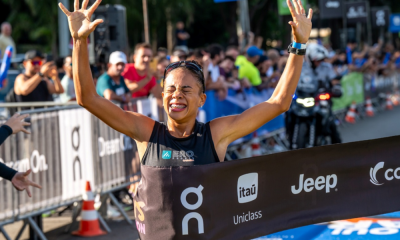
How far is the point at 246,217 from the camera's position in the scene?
4.15 m

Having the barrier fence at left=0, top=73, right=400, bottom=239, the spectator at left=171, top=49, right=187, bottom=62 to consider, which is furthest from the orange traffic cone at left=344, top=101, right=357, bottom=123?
the barrier fence at left=0, top=73, right=400, bottom=239

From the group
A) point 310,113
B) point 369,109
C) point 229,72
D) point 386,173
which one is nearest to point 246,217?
point 386,173

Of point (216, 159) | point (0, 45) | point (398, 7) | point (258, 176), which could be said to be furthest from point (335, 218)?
point (398, 7)

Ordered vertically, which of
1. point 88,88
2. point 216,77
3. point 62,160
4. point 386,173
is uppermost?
point 88,88

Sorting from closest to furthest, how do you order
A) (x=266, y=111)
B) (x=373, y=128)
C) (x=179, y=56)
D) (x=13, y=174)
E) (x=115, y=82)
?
1. (x=266, y=111)
2. (x=13, y=174)
3. (x=115, y=82)
4. (x=179, y=56)
5. (x=373, y=128)

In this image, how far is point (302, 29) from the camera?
12.4 ft

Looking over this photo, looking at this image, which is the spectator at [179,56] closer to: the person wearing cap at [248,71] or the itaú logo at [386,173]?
the person wearing cap at [248,71]

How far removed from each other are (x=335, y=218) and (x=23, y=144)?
3.48 m

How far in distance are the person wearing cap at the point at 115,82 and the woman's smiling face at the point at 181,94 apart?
5.09 meters

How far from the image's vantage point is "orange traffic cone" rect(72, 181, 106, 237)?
7.57 m

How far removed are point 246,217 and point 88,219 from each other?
3.86 m

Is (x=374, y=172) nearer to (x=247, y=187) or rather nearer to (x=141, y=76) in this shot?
(x=247, y=187)

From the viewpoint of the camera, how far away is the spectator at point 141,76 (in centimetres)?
952

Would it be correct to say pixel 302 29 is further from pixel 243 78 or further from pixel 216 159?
pixel 243 78
